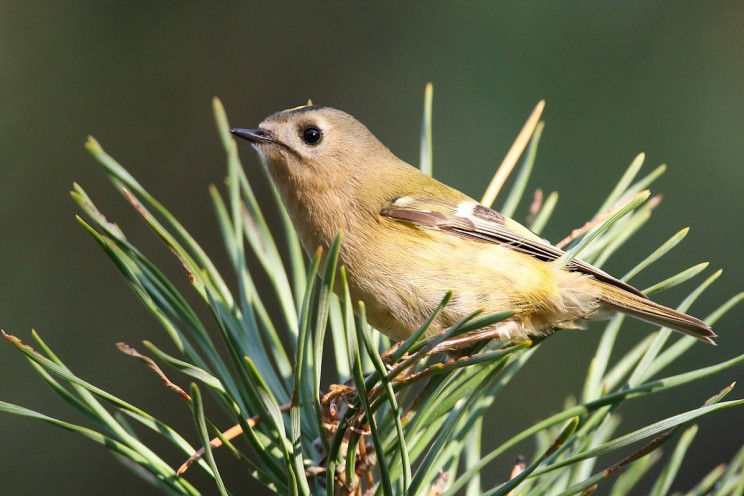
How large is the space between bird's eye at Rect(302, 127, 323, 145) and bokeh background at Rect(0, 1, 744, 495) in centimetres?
48

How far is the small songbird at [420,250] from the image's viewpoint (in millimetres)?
1326

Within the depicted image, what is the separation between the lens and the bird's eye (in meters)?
1.68

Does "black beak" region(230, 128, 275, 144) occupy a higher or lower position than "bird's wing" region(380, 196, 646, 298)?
higher

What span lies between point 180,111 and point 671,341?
1607mm

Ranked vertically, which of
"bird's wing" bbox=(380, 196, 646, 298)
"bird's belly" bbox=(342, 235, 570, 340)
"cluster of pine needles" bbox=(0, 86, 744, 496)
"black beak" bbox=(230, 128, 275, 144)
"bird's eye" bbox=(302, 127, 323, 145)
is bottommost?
"cluster of pine needles" bbox=(0, 86, 744, 496)

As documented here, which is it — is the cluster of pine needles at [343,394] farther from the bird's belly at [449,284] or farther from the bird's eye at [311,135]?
the bird's eye at [311,135]

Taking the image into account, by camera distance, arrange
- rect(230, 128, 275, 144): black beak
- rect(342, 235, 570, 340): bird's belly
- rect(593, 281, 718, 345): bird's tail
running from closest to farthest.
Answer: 1. rect(593, 281, 718, 345): bird's tail
2. rect(342, 235, 570, 340): bird's belly
3. rect(230, 128, 275, 144): black beak

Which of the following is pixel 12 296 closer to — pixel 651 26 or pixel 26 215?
pixel 26 215

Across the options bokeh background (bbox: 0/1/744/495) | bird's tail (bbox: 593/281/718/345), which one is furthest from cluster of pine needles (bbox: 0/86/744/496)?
bokeh background (bbox: 0/1/744/495)

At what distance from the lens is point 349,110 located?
2.41m

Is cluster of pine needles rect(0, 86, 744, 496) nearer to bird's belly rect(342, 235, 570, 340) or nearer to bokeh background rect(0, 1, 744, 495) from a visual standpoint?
bird's belly rect(342, 235, 570, 340)

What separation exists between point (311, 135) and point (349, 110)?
0.75 meters

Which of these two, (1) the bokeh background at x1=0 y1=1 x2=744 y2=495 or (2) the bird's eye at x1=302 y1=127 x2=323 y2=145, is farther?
(1) the bokeh background at x1=0 y1=1 x2=744 y2=495

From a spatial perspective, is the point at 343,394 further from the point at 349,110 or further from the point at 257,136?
the point at 349,110
